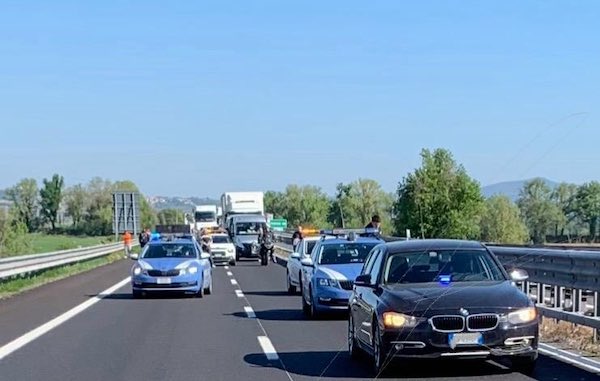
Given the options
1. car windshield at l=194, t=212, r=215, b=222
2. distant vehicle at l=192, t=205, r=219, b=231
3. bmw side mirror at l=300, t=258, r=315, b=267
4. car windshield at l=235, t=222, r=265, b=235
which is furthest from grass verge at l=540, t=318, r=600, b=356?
car windshield at l=194, t=212, r=215, b=222

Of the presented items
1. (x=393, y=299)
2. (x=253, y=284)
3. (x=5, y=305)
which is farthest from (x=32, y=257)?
(x=393, y=299)

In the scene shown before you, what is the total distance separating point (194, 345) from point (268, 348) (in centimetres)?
119

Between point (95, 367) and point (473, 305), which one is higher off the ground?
point (473, 305)

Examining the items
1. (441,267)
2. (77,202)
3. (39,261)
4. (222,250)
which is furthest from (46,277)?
(77,202)

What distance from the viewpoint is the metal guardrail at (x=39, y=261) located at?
27.6m

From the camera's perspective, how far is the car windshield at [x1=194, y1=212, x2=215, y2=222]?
265ft

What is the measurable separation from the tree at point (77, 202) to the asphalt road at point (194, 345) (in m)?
147

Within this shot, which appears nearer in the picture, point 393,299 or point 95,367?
point 393,299

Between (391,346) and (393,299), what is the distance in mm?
508

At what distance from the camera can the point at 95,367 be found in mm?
11602

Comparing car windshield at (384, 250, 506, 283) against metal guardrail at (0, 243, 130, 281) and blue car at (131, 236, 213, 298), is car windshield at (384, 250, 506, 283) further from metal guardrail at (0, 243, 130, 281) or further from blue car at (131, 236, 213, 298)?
metal guardrail at (0, 243, 130, 281)

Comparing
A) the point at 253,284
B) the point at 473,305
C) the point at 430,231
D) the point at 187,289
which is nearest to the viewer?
the point at 473,305

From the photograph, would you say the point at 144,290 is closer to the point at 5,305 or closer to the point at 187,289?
the point at 187,289

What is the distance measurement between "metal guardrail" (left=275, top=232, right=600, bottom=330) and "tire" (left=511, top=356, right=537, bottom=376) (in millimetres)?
1582
